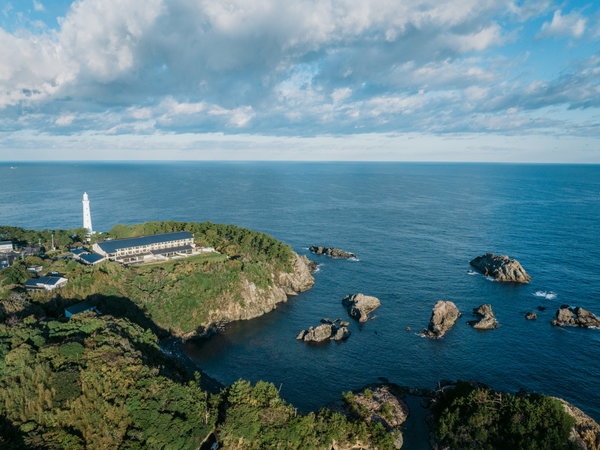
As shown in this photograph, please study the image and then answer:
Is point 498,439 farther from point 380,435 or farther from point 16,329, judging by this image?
point 16,329

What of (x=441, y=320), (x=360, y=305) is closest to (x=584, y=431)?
(x=441, y=320)

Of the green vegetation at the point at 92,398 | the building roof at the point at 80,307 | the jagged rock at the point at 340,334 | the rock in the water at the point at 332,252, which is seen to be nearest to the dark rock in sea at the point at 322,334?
the jagged rock at the point at 340,334

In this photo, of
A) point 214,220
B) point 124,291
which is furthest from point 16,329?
point 214,220

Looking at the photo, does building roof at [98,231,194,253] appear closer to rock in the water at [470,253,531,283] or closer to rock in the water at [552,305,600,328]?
rock in the water at [470,253,531,283]

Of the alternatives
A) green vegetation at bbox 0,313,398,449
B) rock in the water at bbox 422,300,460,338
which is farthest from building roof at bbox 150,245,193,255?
rock in the water at bbox 422,300,460,338

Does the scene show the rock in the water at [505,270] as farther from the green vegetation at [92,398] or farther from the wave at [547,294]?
the green vegetation at [92,398]
